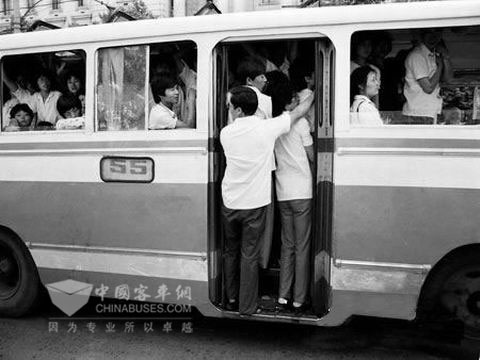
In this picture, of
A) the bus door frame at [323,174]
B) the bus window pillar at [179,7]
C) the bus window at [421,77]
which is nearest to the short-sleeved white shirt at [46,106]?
the bus door frame at [323,174]

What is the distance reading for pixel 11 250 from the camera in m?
5.19

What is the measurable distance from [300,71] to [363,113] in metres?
0.76

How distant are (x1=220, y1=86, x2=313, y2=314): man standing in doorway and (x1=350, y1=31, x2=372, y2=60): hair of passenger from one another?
47cm

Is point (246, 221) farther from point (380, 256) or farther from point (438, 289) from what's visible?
point (438, 289)

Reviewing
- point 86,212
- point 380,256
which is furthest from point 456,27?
point 86,212

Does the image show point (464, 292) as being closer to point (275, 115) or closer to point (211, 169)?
point (275, 115)

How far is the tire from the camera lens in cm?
393

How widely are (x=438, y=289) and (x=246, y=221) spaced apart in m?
1.53

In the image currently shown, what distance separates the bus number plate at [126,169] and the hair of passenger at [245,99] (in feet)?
2.92

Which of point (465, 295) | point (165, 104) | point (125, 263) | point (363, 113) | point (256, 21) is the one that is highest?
point (256, 21)

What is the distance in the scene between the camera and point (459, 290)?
4.04 meters

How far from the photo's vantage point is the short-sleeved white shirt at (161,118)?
4.44 m

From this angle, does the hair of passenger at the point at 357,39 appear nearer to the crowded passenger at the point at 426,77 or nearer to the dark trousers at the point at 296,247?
the crowded passenger at the point at 426,77

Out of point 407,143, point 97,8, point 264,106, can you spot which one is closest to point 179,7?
point 97,8
